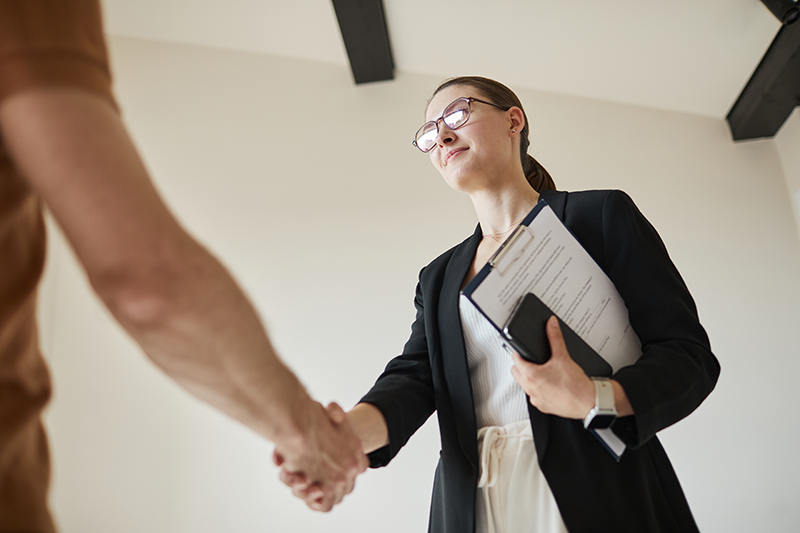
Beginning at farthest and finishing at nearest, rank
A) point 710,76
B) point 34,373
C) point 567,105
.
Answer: point 567,105, point 710,76, point 34,373

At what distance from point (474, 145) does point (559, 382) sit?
712 millimetres

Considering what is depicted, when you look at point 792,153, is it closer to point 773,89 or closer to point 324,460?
point 773,89

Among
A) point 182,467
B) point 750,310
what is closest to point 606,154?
point 750,310

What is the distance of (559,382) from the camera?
2.96 ft

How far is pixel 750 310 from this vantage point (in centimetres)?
272

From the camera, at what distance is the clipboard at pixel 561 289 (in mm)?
916

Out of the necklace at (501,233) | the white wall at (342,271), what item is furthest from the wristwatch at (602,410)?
the white wall at (342,271)

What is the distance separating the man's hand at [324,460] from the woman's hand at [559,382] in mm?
339

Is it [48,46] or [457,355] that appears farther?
[457,355]

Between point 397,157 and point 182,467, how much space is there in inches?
77.9

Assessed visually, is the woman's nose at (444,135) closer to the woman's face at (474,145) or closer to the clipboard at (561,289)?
the woman's face at (474,145)

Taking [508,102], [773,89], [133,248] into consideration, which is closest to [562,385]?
[133,248]

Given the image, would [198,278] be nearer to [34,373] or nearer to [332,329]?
[34,373]

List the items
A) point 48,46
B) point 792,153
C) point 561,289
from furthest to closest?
point 792,153
point 561,289
point 48,46
